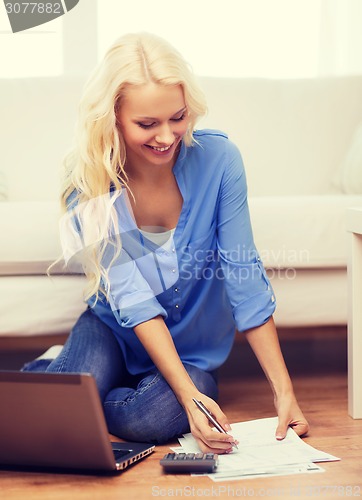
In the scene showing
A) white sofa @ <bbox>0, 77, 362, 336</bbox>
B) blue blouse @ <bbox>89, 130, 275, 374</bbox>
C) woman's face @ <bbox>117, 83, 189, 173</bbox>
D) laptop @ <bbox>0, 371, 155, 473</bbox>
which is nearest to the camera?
laptop @ <bbox>0, 371, 155, 473</bbox>

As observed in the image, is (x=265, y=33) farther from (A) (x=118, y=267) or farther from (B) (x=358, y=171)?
(A) (x=118, y=267)

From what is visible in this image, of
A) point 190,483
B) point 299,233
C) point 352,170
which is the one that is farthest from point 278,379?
point 352,170

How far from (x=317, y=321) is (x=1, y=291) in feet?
2.54

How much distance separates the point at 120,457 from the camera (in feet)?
4.39

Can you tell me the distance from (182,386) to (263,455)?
0.20m

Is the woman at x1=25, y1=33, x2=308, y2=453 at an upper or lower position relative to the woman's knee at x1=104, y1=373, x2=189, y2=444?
upper

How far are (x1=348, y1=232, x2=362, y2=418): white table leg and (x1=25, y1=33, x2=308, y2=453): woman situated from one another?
0.18 metres

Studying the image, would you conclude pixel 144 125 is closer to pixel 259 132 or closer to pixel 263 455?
pixel 263 455

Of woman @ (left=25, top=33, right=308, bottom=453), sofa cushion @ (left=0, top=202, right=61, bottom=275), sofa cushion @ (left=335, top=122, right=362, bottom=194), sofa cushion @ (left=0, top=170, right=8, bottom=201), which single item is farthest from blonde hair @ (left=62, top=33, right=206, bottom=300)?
sofa cushion @ (left=335, top=122, right=362, bottom=194)

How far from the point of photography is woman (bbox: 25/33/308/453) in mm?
1448

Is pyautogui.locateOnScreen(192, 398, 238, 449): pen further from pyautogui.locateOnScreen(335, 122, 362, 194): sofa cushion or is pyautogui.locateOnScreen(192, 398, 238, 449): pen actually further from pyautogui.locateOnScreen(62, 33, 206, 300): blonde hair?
pyautogui.locateOnScreen(335, 122, 362, 194): sofa cushion

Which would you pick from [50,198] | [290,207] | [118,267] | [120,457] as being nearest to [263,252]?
[290,207]

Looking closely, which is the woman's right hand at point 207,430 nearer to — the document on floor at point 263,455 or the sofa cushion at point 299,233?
the document on floor at point 263,455

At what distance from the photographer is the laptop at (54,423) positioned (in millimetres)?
1181
